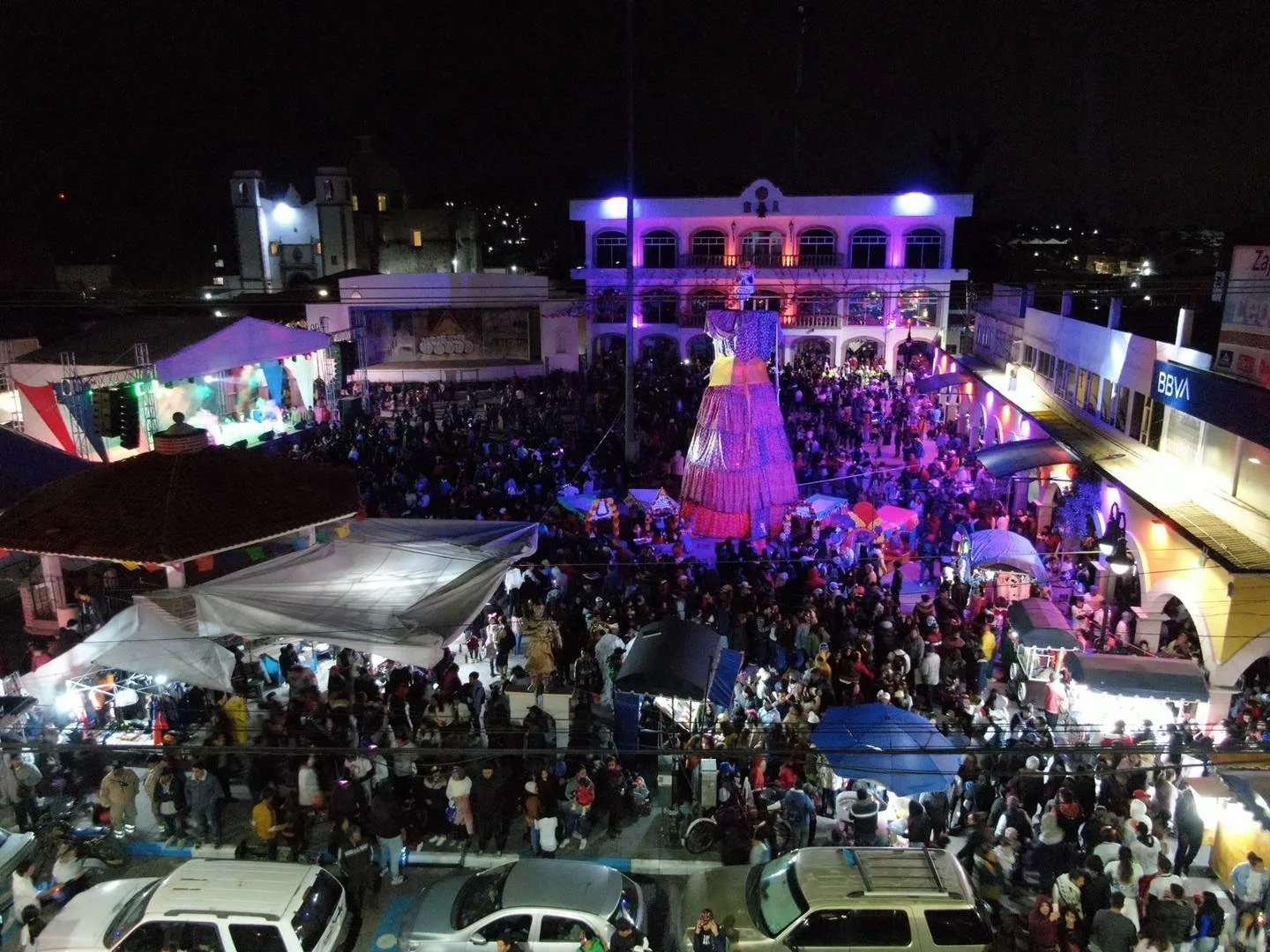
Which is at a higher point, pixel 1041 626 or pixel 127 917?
pixel 1041 626

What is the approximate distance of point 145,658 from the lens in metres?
9.50

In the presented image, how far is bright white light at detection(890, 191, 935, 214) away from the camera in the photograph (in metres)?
36.6

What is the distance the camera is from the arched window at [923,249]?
37.4m

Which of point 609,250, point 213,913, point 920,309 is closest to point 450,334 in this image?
point 609,250

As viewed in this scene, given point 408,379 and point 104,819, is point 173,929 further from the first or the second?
point 408,379

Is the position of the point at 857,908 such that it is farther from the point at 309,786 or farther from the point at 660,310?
the point at 660,310

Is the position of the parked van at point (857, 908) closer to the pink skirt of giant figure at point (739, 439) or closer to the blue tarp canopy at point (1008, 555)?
the blue tarp canopy at point (1008, 555)

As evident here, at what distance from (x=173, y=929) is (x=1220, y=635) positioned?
10685mm

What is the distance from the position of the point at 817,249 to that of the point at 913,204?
163 inches

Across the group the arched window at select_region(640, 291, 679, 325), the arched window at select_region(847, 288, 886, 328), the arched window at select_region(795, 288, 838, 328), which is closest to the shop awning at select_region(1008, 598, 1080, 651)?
the arched window at select_region(795, 288, 838, 328)

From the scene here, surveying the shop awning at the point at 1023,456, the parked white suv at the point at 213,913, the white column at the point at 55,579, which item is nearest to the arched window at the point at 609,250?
the shop awning at the point at 1023,456

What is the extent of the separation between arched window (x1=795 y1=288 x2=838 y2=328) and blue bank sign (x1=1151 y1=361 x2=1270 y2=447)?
2375 cm

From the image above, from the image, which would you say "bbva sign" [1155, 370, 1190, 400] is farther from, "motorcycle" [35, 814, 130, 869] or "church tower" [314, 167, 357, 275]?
"church tower" [314, 167, 357, 275]

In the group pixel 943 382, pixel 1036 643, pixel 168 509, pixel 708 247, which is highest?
pixel 708 247
